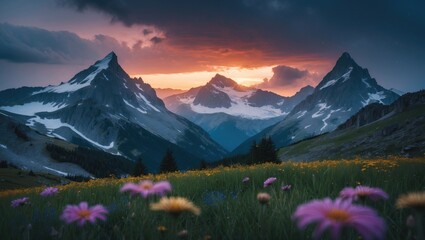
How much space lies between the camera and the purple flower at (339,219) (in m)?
1.50

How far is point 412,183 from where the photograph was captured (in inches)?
261

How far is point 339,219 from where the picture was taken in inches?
65.5

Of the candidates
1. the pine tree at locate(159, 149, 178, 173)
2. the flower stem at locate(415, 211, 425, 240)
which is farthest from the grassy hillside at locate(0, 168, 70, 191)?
the flower stem at locate(415, 211, 425, 240)

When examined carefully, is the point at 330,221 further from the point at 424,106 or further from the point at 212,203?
the point at 424,106

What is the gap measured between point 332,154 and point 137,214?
12275 centimetres

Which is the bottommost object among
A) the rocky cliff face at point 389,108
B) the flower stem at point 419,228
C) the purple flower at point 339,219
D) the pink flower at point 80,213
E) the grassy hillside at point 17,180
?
the grassy hillside at point 17,180

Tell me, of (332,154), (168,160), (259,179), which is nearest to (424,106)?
(332,154)

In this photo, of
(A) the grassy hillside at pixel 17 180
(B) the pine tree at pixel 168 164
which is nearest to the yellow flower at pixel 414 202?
(B) the pine tree at pixel 168 164

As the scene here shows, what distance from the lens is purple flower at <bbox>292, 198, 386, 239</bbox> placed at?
1.50 meters

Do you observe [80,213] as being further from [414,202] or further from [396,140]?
[396,140]

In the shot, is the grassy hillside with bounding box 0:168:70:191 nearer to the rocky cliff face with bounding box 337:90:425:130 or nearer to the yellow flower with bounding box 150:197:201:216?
the yellow flower with bounding box 150:197:201:216

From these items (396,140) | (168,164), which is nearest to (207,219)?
(168,164)

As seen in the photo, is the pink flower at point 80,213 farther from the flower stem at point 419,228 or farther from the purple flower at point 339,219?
the flower stem at point 419,228

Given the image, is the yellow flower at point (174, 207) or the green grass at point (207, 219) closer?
the yellow flower at point (174, 207)
